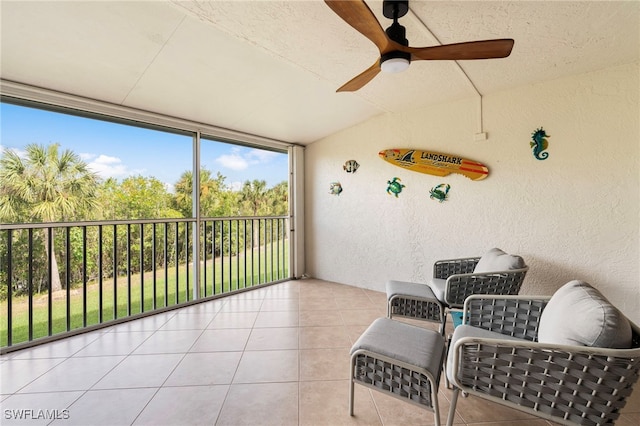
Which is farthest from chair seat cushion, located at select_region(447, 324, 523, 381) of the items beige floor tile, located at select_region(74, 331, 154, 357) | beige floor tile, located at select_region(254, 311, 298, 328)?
beige floor tile, located at select_region(74, 331, 154, 357)

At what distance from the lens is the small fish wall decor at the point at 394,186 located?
353cm

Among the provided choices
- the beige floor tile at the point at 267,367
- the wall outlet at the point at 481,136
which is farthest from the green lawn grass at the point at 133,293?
the wall outlet at the point at 481,136

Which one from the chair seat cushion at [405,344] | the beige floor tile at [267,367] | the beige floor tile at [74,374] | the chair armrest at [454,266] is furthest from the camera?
the chair armrest at [454,266]

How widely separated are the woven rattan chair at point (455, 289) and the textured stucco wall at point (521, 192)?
0.56 m

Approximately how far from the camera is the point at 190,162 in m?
3.27

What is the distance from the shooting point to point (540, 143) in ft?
8.51

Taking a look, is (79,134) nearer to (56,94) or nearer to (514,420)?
(56,94)

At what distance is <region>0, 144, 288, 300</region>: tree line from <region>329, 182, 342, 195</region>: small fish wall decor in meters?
0.81

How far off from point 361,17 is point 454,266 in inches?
98.8

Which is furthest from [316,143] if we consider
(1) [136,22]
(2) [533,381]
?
(2) [533,381]

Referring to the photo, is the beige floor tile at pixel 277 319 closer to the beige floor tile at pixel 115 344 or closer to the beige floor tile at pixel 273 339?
the beige floor tile at pixel 273 339

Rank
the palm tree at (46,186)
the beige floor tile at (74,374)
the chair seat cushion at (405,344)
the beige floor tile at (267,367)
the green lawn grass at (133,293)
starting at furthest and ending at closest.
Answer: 1. the green lawn grass at (133,293)
2. the palm tree at (46,186)
3. the beige floor tile at (267,367)
4. the beige floor tile at (74,374)
5. the chair seat cushion at (405,344)

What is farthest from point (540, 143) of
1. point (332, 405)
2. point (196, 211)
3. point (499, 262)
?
point (196, 211)

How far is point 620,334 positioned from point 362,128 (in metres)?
3.41
